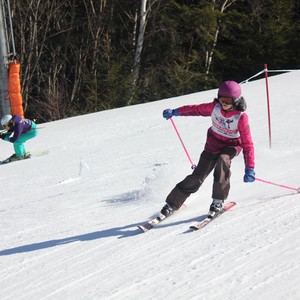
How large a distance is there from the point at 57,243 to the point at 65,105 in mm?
17350

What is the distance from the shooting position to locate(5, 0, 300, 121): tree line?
72.5 ft

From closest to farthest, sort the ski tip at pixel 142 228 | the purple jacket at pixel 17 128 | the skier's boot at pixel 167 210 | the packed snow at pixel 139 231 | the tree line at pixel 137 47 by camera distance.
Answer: the packed snow at pixel 139 231 → the ski tip at pixel 142 228 → the skier's boot at pixel 167 210 → the purple jacket at pixel 17 128 → the tree line at pixel 137 47

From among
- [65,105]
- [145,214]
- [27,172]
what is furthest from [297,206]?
[65,105]

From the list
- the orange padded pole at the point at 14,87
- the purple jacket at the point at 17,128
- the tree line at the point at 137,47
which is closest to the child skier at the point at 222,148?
the purple jacket at the point at 17,128

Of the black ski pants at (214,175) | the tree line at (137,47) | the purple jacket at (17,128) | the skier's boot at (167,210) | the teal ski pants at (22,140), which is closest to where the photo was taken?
the black ski pants at (214,175)

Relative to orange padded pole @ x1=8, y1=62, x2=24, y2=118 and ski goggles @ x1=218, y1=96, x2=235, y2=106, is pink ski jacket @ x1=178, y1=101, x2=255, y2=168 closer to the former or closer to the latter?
ski goggles @ x1=218, y1=96, x2=235, y2=106

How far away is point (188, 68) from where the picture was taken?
24.2 m

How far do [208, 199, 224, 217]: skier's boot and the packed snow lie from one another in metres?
0.08

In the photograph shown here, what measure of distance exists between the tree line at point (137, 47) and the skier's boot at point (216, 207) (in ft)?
54.1

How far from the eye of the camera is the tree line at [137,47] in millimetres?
22094

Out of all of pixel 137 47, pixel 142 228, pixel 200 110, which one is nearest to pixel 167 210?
pixel 142 228

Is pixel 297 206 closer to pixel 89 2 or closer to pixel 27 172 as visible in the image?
pixel 27 172

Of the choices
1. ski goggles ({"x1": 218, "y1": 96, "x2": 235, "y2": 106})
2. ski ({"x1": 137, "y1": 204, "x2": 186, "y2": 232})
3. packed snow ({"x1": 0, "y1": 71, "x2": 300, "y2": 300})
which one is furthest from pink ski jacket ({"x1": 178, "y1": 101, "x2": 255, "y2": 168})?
ski ({"x1": 137, "y1": 204, "x2": 186, "y2": 232})

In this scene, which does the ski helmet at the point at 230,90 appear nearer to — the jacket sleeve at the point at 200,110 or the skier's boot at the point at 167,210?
the jacket sleeve at the point at 200,110
